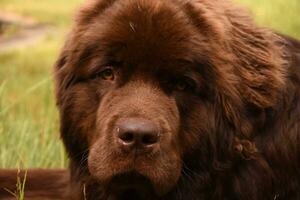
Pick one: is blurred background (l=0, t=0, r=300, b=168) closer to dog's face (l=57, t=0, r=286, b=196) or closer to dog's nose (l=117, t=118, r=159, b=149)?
dog's face (l=57, t=0, r=286, b=196)

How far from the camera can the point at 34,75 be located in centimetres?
1164

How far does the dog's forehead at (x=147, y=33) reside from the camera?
3697 mm

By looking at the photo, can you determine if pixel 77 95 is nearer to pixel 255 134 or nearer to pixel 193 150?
pixel 193 150

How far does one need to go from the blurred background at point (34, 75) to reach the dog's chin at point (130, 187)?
36.3 inches

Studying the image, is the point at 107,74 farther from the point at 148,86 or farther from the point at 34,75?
the point at 34,75

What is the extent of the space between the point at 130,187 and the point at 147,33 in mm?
738

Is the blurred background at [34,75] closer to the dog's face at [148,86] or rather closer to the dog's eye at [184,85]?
the dog's face at [148,86]

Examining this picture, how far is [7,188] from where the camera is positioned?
4.34m

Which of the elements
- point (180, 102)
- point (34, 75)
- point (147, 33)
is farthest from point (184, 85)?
point (34, 75)

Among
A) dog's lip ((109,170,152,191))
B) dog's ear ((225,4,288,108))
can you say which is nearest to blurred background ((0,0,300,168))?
dog's ear ((225,4,288,108))

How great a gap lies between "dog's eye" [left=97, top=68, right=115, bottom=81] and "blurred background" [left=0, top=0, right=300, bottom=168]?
66 cm

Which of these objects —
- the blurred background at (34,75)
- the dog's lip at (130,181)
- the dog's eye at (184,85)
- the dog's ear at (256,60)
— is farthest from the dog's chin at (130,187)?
the blurred background at (34,75)

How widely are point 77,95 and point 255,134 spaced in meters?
0.92

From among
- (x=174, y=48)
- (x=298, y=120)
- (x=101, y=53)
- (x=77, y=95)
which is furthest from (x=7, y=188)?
(x=298, y=120)
